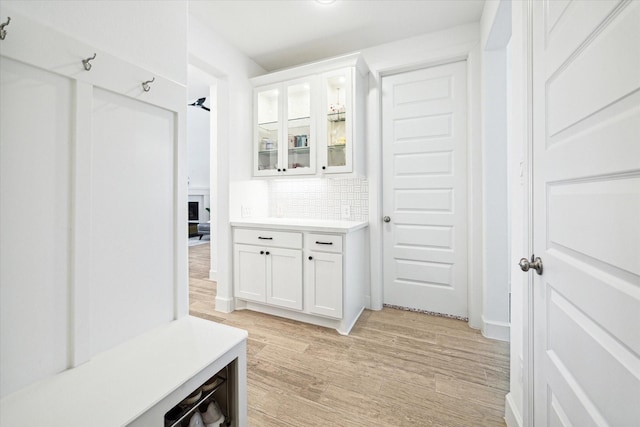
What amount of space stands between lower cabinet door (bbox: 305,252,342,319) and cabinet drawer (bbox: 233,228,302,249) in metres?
0.20

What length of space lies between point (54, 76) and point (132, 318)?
83 cm

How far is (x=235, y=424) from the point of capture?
1.01 metres

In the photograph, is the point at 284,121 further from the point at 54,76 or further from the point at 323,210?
the point at 54,76

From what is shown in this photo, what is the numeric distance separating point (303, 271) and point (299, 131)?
1.41m

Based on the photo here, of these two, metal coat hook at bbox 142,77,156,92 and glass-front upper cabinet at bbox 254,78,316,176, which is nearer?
metal coat hook at bbox 142,77,156,92

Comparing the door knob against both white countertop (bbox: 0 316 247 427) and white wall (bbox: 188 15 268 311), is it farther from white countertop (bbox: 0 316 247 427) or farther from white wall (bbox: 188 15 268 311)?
white wall (bbox: 188 15 268 311)

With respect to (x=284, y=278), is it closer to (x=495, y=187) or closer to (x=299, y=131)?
(x=299, y=131)

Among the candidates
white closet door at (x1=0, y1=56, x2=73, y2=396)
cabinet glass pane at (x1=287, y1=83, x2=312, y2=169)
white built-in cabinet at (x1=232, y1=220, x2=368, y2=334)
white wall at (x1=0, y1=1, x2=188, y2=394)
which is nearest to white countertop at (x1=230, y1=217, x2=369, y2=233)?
white built-in cabinet at (x1=232, y1=220, x2=368, y2=334)

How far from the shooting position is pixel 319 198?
3021 millimetres

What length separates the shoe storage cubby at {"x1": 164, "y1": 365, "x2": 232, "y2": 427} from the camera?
0.94m

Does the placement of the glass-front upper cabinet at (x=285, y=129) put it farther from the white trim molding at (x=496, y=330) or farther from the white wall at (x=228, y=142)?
the white trim molding at (x=496, y=330)

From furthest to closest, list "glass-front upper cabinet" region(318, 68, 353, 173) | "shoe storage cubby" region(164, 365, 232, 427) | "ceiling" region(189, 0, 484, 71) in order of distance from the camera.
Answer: "glass-front upper cabinet" region(318, 68, 353, 173) → "ceiling" region(189, 0, 484, 71) → "shoe storage cubby" region(164, 365, 232, 427)

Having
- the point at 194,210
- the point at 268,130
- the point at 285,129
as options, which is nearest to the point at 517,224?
the point at 285,129

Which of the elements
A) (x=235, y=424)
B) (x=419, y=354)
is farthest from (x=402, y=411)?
(x=235, y=424)
